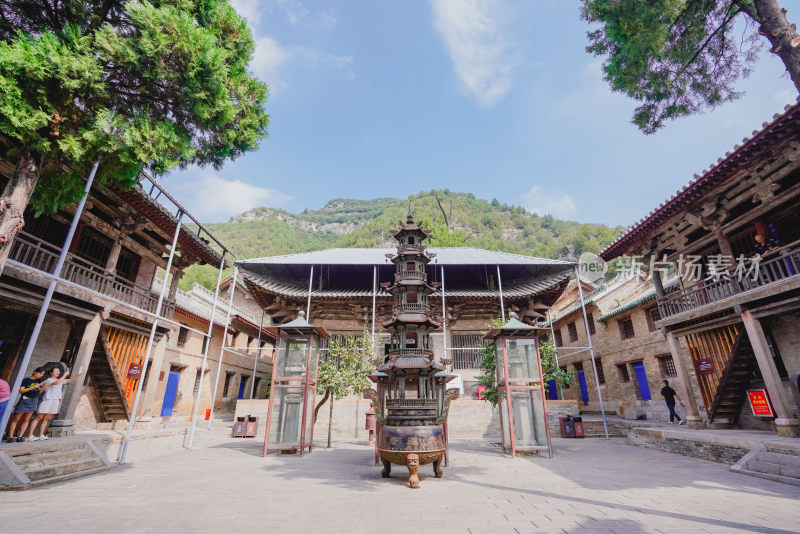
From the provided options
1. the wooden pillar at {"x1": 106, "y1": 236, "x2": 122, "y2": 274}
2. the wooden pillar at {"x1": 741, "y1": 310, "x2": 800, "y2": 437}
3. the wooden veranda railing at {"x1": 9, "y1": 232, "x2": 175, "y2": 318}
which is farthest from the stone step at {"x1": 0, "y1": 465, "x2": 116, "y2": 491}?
the wooden pillar at {"x1": 741, "y1": 310, "x2": 800, "y2": 437}

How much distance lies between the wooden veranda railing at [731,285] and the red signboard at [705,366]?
60.1 inches

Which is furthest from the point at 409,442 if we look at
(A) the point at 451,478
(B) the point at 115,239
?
(B) the point at 115,239

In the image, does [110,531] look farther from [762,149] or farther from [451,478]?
[762,149]

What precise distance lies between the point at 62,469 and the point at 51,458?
2.34ft

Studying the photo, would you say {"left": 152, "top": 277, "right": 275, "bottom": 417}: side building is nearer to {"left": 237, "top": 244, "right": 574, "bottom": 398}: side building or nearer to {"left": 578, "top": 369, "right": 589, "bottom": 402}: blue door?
{"left": 237, "top": 244, "right": 574, "bottom": 398}: side building

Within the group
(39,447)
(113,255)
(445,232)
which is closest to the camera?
(39,447)

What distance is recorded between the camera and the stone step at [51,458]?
5841 mm

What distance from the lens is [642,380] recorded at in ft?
53.8

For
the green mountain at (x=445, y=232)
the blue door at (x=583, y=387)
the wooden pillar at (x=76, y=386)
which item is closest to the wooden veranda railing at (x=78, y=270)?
the wooden pillar at (x=76, y=386)

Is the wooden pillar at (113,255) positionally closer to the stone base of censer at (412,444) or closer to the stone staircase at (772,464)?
the stone base of censer at (412,444)

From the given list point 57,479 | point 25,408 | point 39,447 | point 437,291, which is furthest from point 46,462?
point 437,291

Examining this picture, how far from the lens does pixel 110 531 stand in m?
3.41

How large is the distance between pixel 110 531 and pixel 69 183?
17.4ft

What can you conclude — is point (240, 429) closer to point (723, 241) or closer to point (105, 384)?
point (105, 384)
